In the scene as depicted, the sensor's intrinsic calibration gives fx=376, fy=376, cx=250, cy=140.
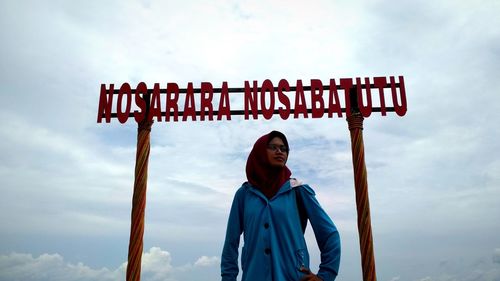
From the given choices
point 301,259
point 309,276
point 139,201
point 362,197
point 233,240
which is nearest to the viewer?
Answer: point 309,276

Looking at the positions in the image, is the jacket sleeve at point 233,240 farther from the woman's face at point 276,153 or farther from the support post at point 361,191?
the support post at point 361,191

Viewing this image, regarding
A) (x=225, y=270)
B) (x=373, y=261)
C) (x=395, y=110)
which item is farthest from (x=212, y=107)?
(x=225, y=270)

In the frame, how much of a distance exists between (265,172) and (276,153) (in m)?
0.19

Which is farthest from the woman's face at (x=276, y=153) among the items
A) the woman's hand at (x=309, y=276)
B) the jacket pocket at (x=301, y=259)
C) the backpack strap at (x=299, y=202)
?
the woman's hand at (x=309, y=276)

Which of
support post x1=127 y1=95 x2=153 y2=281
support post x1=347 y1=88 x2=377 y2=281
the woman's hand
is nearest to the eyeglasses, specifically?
the woman's hand

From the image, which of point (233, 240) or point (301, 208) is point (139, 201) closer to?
point (233, 240)

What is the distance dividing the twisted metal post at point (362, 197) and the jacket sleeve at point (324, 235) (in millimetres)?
3850

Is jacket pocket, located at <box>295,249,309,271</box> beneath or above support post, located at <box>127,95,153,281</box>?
beneath

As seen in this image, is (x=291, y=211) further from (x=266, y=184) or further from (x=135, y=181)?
(x=135, y=181)

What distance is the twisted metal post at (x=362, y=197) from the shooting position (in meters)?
6.43

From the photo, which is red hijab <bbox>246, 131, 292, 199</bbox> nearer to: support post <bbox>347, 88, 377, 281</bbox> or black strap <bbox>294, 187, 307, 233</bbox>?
Result: black strap <bbox>294, 187, 307, 233</bbox>

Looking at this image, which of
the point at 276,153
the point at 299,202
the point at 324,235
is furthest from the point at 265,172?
the point at 324,235

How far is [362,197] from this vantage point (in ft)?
22.3

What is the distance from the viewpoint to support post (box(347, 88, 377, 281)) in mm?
6430
